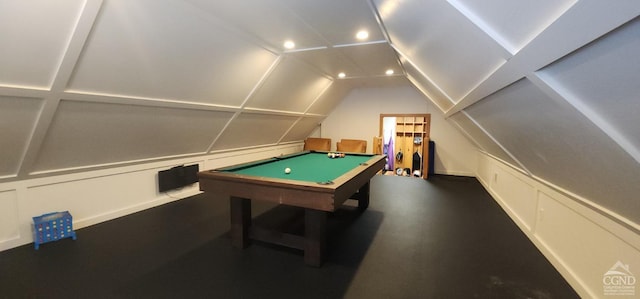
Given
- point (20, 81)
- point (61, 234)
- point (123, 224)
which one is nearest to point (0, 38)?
point (20, 81)

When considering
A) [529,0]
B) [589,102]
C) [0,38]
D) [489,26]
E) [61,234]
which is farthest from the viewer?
[61,234]

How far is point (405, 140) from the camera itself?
782 cm

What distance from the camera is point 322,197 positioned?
6.78ft

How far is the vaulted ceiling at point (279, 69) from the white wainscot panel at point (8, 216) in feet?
0.74

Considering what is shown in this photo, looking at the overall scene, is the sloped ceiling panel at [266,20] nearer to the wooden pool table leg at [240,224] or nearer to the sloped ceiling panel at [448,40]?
the sloped ceiling panel at [448,40]

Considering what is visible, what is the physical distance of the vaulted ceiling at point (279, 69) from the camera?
0.93 metres

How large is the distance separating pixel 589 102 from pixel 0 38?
3.38 m

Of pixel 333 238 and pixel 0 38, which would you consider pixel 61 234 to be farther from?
pixel 333 238

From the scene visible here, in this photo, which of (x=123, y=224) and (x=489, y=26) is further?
(x=123, y=224)

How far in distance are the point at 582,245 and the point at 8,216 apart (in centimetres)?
542

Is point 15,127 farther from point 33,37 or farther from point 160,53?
point 160,53

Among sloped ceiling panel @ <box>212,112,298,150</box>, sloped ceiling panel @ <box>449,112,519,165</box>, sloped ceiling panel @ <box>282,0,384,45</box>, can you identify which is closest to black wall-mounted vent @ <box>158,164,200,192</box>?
sloped ceiling panel @ <box>212,112,298,150</box>

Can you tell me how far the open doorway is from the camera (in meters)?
7.12

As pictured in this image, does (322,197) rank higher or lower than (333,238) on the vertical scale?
higher
